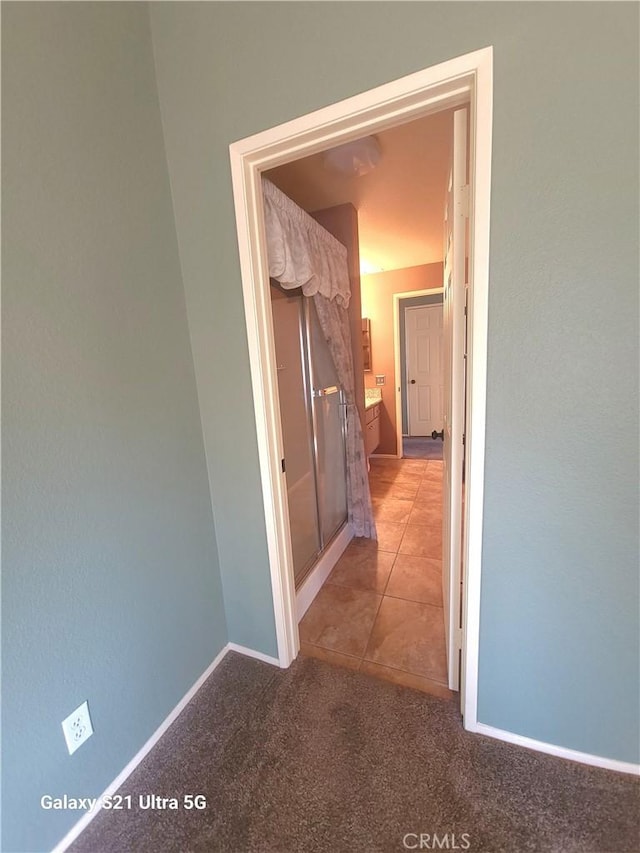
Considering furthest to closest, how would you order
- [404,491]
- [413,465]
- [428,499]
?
[413,465], [404,491], [428,499]

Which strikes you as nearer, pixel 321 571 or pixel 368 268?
pixel 321 571

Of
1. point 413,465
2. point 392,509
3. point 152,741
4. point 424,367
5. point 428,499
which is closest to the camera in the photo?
point 152,741

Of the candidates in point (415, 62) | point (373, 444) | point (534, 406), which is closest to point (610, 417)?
point (534, 406)

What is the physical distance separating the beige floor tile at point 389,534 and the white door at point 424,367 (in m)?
3.30

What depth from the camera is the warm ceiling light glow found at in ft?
14.2

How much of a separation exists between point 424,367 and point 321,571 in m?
4.40

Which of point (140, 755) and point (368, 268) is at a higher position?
point (368, 268)

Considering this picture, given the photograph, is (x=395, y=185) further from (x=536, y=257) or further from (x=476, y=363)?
(x=476, y=363)

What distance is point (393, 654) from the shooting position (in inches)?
64.3

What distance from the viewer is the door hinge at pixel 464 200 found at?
106 centimetres

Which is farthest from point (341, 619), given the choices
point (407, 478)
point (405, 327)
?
point (405, 327)

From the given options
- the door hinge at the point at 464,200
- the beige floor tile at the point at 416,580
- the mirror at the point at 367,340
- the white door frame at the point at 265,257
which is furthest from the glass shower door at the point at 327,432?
the mirror at the point at 367,340

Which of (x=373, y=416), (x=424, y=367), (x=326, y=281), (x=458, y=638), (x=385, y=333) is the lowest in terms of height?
(x=458, y=638)

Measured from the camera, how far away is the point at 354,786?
44.4 inches
